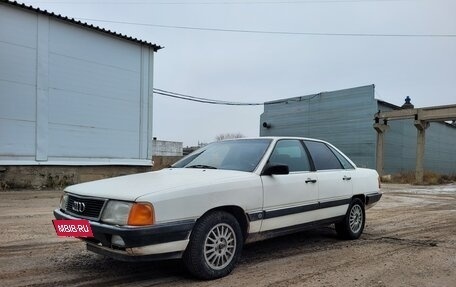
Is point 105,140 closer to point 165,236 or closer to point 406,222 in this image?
point 406,222

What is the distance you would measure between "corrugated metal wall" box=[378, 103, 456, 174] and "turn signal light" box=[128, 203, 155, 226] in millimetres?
28910

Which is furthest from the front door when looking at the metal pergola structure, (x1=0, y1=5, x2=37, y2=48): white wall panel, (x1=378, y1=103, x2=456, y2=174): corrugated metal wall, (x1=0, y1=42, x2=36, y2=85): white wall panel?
(x1=378, y1=103, x2=456, y2=174): corrugated metal wall

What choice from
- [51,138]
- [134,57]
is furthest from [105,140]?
[134,57]

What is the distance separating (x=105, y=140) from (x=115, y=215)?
12680 mm

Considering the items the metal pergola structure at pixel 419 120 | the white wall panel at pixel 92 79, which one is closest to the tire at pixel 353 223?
the white wall panel at pixel 92 79

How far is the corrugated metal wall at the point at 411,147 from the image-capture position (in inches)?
1235

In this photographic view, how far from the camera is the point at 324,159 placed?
6.36 m

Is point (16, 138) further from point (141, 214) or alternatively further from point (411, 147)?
point (411, 147)

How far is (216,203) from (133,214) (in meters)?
0.91

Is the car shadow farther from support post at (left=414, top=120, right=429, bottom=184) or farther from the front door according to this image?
support post at (left=414, top=120, right=429, bottom=184)

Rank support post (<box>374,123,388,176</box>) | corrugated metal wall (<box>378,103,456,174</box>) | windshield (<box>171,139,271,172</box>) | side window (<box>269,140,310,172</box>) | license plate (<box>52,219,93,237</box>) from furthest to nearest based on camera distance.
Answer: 1. corrugated metal wall (<box>378,103,456,174</box>)
2. support post (<box>374,123,388,176</box>)
3. side window (<box>269,140,310,172</box>)
4. windshield (<box>171,139,271,172</box>)
5. license plate (<box>52,219,93,237</box>)

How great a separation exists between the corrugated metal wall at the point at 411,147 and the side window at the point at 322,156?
25529 mm

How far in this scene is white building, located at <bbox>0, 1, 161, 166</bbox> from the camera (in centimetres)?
1379

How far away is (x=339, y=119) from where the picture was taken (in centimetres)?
3184
